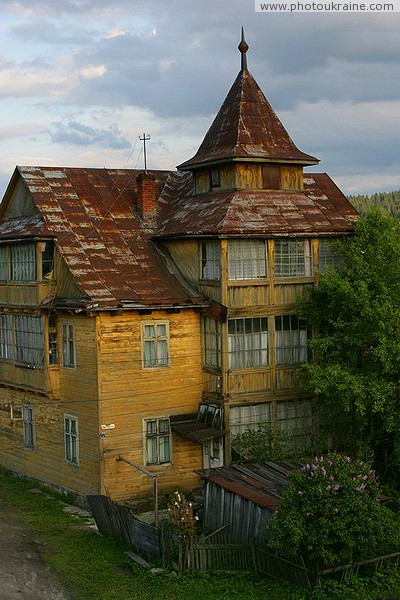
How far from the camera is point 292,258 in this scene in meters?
29.9

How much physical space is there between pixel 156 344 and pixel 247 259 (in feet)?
13.5

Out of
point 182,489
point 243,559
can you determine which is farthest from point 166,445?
point 243,559

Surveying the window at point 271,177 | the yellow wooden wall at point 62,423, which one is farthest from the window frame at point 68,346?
the window at point 271,177

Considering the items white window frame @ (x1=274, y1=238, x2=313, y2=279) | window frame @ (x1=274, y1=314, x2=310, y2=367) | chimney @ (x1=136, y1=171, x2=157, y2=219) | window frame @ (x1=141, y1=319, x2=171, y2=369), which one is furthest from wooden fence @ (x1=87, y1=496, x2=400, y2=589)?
chimney @ (x1=136, y1=171, x2=157, y2=219)

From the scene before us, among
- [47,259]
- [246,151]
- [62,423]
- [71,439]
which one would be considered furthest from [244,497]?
[246,151]

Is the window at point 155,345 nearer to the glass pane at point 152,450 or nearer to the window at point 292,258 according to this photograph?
the glass pane at point 152,450

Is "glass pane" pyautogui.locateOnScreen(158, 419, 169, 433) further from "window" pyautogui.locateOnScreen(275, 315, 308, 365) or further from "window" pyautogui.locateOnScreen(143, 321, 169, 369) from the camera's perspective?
"window" pyautogui.locateOnScreen(275, 315, 308, 365)

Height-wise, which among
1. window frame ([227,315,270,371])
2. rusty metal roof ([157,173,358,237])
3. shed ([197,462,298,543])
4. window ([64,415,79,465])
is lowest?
shed ([197,462,298,543])

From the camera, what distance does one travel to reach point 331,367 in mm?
26688

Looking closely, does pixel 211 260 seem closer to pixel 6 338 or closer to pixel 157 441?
pixel 157 441

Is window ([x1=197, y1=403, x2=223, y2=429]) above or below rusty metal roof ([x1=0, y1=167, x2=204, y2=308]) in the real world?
below

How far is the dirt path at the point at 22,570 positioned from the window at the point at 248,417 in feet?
24.5

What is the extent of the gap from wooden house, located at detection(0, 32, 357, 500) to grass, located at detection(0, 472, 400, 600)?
10.4 feet

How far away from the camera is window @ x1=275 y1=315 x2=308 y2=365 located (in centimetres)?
2984
